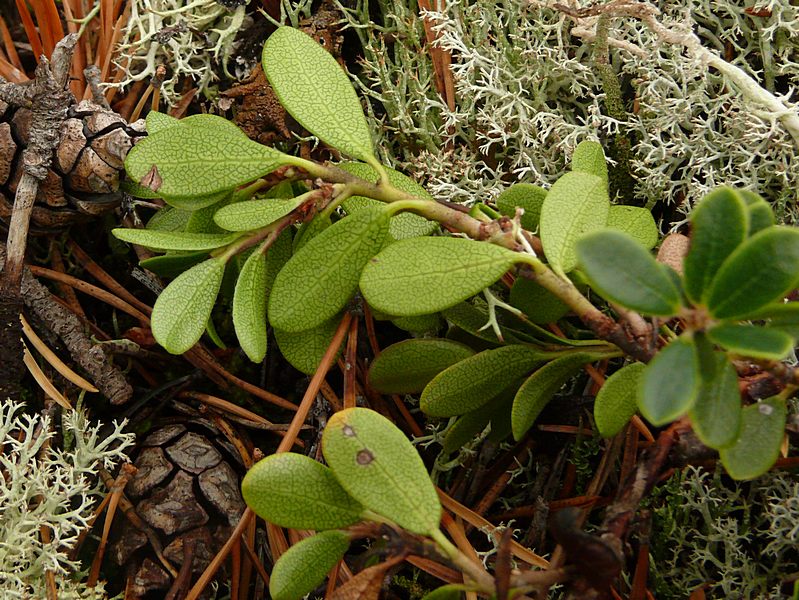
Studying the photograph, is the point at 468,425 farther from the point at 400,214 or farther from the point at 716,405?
the point at 716,405

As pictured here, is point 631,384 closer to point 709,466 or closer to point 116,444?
point 709,466

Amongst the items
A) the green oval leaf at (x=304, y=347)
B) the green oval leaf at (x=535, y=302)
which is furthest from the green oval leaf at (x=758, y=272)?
the green oval leaf at (x=304, y=347)

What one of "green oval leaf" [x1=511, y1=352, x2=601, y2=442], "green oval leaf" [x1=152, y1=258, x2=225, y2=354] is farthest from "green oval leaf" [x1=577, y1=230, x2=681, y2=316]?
"green oval leaf" [x1=152, y1=258, x2=225, y2=354]

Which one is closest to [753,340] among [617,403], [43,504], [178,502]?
[617,403]

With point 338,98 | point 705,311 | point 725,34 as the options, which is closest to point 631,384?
point 705,311

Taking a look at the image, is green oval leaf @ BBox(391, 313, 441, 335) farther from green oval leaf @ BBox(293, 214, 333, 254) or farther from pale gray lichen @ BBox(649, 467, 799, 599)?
pale gray lichen @ BBox(649, 467, 799, 599)

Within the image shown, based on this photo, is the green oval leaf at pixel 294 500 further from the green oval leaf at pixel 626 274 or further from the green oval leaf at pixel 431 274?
the green oval leaf at pixel 626 274
